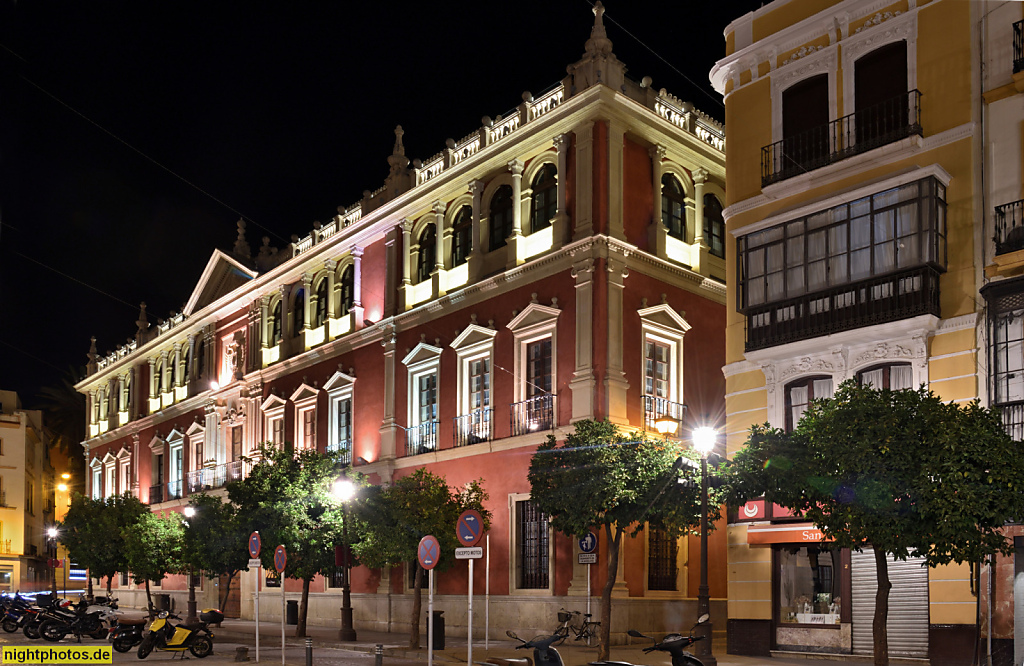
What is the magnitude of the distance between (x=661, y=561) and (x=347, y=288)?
49.8ft

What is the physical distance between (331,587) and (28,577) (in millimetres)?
44673

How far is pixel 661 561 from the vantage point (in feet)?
83.4

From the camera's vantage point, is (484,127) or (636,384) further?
(484,127)

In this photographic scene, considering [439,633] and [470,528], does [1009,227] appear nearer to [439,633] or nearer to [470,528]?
[470,528]

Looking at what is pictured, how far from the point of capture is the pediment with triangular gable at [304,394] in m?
35.7

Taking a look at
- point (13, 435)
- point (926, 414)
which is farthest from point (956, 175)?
point (13, 435)

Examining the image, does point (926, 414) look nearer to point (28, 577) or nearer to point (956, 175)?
point (956, 175)

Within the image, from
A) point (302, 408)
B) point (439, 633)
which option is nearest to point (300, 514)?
point (439, 633)

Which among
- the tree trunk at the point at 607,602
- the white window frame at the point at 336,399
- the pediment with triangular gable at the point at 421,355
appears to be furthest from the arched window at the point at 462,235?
the tree trunk at the point at 607,602

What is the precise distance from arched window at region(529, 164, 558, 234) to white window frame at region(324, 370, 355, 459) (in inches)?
370

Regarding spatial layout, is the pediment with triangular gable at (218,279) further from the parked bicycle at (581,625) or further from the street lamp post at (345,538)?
the parked bicycle at (581,625)

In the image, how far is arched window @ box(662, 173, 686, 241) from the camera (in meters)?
27.8

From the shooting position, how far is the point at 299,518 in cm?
2762

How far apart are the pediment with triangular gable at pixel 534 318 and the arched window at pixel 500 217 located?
256cm
